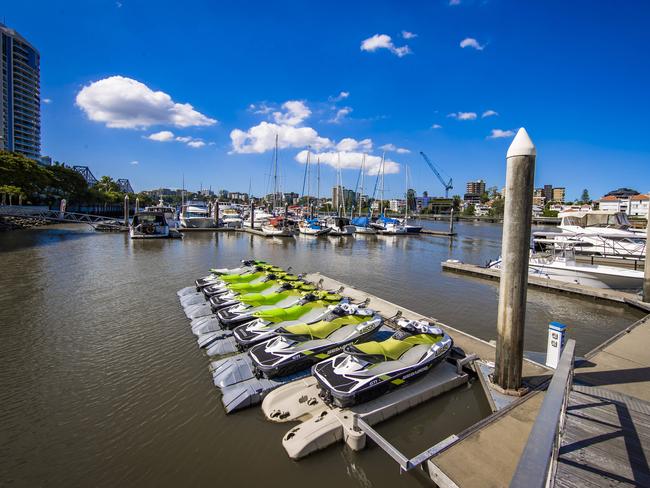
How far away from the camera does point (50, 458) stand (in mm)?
6625

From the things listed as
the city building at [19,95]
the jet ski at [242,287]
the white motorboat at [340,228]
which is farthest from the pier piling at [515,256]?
the city building at [19,95]

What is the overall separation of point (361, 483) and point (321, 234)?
52.6 metres

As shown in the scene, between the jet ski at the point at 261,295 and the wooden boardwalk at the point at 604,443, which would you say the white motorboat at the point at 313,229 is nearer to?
the jet ski at the point at 261,295

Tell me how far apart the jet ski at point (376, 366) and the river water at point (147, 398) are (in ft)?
2.98

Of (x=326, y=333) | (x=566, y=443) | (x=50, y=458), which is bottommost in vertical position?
(x=50, y=458)

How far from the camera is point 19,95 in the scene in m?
103

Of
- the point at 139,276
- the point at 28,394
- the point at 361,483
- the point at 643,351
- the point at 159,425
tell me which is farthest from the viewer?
the point at 139,276

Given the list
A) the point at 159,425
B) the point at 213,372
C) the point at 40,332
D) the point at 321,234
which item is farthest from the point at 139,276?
the point at 321,234

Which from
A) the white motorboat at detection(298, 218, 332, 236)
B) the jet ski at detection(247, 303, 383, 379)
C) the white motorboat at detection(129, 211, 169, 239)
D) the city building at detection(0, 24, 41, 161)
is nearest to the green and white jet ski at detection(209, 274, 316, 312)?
the jet ski at detection(247, 303, 383, 379)

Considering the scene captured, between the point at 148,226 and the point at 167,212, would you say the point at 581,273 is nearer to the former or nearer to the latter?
the point at 148,226

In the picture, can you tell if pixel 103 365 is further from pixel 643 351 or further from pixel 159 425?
pixel 643 351

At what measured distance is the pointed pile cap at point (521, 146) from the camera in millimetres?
7084

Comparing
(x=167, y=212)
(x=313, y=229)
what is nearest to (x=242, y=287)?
(x=313, y=229)

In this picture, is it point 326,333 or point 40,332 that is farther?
point 40,332
